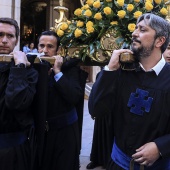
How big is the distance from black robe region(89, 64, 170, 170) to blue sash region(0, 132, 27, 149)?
A: 54 cm

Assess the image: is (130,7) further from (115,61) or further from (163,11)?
(115,61)

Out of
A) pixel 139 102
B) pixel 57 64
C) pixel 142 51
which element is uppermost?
pixel 142 51

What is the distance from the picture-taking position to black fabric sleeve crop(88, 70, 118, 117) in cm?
197

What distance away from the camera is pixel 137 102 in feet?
6.35

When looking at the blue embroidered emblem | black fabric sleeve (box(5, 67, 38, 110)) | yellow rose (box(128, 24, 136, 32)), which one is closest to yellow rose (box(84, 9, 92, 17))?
yellow rose (box(128, 24, 136, 32))

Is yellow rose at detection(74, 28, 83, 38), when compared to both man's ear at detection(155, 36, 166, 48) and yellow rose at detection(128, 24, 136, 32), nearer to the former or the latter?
yellow rose at detection(128, 24, 136, 32)

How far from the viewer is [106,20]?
3.27 m

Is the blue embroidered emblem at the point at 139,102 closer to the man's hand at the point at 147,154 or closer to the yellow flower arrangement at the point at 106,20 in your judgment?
the man's hand at the point at 147,154

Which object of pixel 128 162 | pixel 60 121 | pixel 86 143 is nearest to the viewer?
pixel 128 162

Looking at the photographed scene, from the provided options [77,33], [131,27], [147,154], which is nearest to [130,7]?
[131,27]

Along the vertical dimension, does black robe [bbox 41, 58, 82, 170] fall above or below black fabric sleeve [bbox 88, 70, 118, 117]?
below

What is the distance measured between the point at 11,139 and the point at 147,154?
0.91 m

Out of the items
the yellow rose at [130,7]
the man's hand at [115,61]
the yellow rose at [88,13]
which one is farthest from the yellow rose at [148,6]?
the man's hand at [115,61]

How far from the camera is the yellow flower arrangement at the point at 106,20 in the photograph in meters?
3.17
